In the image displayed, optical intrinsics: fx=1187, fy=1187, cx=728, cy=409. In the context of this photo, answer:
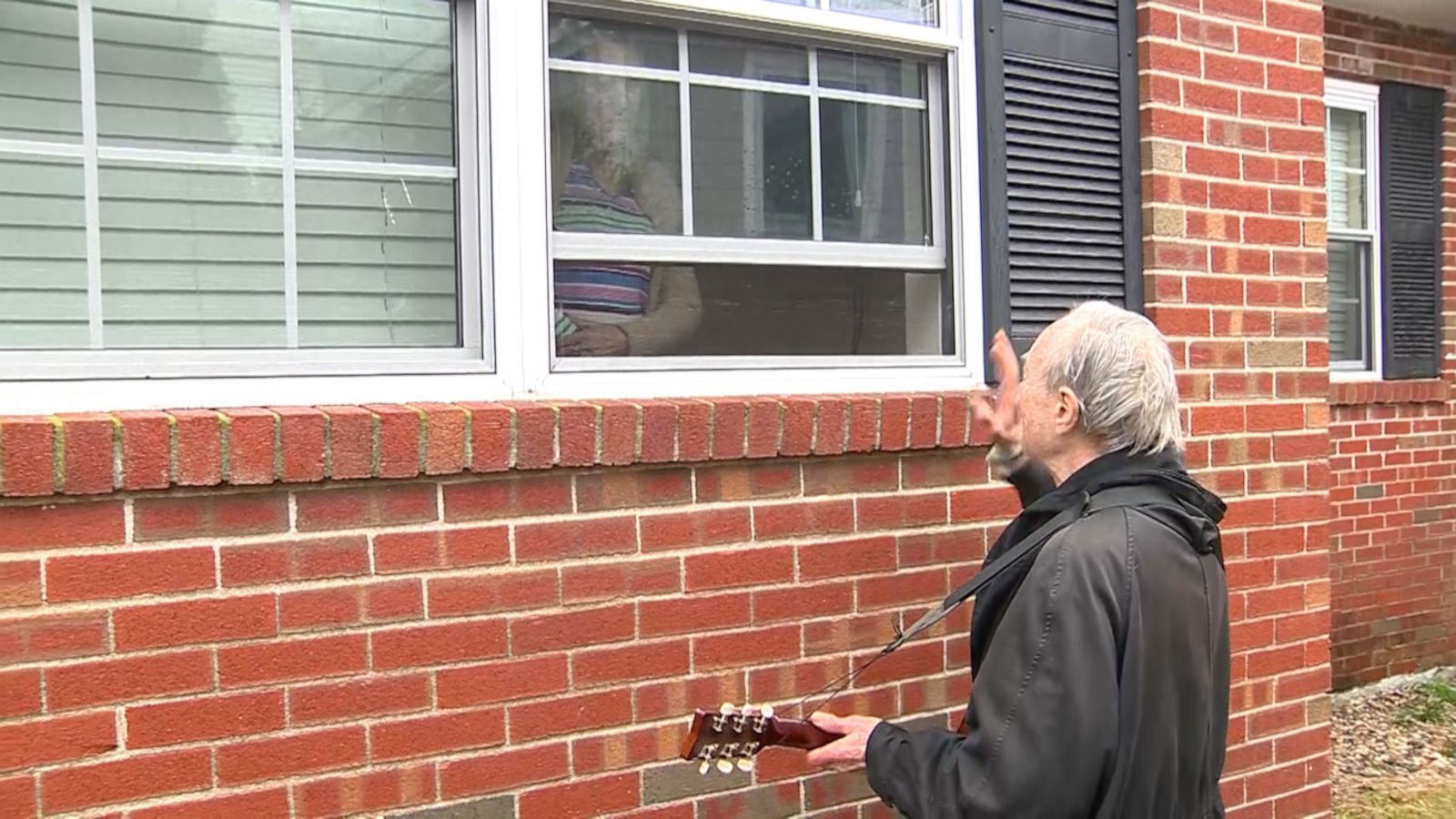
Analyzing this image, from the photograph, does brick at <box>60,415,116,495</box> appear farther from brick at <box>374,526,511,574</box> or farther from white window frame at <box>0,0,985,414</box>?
brick at <box>374,526,511,574</box>

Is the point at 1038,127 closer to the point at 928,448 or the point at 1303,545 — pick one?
the point at 928,448

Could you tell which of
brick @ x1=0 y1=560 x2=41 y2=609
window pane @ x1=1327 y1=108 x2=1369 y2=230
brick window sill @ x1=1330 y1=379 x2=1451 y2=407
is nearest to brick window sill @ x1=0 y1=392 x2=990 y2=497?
brick @ x1=0 y1=560 x2=41 y2=609

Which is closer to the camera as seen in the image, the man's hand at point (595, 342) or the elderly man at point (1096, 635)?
the elderly man at point (1096, 635)

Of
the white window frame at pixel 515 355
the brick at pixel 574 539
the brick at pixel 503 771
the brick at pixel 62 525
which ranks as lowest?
the brick at pixel 503 771

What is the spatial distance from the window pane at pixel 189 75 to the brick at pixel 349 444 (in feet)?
2.08

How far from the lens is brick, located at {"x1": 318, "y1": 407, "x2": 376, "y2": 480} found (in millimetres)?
2371

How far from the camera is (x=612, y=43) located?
289cm

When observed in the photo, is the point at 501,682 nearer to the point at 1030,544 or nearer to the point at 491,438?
the point at 491,438

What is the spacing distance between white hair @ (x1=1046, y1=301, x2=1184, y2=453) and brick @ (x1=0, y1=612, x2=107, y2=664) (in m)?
1.81

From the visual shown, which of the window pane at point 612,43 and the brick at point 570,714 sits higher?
the window pane at point 612,43

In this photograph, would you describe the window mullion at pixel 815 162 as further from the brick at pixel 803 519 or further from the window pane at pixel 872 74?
the brick at pixel 803 519

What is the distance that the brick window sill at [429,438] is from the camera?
7.06 ft

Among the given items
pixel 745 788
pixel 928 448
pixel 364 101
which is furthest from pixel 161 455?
pixel 928 448

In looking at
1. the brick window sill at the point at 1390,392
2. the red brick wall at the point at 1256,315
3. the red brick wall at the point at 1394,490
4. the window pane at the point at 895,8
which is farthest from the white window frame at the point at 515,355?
the red brick wall at the point at 1394,490
